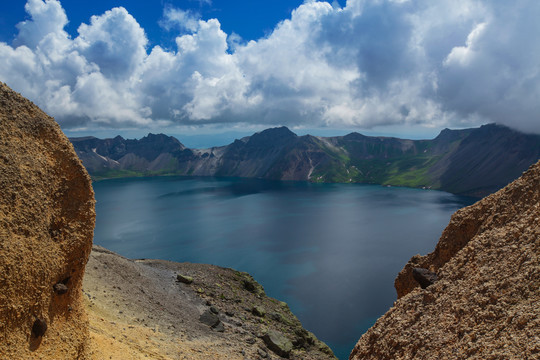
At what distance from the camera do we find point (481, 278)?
16344mm

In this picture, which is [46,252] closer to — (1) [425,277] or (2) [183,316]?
(1) [425,277]

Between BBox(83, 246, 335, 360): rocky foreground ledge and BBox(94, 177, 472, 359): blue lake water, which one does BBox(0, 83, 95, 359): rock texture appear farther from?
BBox(94, 177, 472, 359): blue lake water

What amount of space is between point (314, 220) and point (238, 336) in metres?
127

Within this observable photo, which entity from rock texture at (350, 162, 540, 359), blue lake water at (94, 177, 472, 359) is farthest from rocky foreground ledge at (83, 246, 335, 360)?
blue lake water at (94, 177, 472, 359)

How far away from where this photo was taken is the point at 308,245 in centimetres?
11938

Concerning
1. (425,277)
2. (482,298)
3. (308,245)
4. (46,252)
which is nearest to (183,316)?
(46,252)

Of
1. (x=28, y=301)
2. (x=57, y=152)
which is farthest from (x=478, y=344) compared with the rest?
(x=57, y=152)

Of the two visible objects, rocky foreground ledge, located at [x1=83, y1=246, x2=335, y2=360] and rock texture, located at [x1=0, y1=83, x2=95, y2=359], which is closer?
rock texture, located at [x1=0, y1=83, x2=95, y2=359]

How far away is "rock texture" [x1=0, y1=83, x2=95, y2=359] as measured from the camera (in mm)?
14383

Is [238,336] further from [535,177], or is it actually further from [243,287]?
[535,177]

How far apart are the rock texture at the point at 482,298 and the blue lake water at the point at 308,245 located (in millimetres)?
41620

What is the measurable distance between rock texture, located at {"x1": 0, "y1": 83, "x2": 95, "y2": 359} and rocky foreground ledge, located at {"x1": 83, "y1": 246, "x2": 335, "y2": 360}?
3.86m

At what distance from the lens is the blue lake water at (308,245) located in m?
71.7

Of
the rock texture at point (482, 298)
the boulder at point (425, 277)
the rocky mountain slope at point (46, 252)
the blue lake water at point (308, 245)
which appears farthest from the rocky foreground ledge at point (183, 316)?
the blue lake water at point (308, 245)
